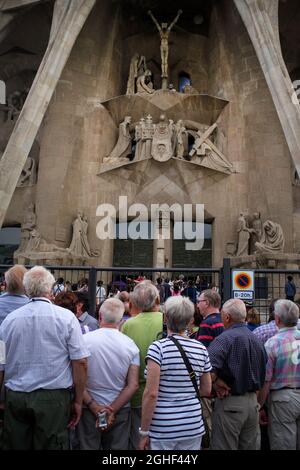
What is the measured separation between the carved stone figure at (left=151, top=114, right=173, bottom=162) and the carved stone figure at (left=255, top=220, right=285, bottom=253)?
4600 mm

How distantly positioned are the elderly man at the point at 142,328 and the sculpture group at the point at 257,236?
10441 millimetres

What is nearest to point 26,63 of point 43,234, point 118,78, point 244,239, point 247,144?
point 118,78

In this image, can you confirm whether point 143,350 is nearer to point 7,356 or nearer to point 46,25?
point 7,356

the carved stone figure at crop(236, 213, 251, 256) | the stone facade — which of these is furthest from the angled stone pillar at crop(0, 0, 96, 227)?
the carved stone figure at crop(236, 213, 251, 256)

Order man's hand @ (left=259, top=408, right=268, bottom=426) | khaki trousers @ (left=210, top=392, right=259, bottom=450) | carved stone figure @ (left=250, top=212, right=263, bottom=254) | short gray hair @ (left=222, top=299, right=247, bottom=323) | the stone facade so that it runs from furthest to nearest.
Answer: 1. the stone facade
2. carved stone figure @ (left=250, top=212, right=263, bottom=254)
3. man's hand @ (left=259, top=408, right=268, bottom=426)
4. short gray hair @ (left=222, top=299, right=247, bottom=323)
5. khaki trousers @ (left=210, top=392, right=259, bottom=450)

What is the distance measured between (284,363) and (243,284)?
2.36 m

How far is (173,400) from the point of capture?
2.58 metres

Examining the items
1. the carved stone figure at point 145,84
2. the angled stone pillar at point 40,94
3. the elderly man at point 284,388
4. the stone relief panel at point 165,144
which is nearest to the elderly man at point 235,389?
the elderly man at point 284,388

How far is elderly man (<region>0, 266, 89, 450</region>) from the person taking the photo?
253cm

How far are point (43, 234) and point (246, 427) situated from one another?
Answer: 42.0ft

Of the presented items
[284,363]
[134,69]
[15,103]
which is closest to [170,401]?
[284,363]

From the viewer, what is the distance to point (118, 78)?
58.7 ft

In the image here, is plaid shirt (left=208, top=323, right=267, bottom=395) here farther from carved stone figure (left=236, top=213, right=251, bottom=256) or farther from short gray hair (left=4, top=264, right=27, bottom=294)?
carved stone figure (left=236, top=213, right=251, bottom=256)

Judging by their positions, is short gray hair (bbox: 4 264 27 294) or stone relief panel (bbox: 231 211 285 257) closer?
short gray hair (bbox: 4 264 27 294)
